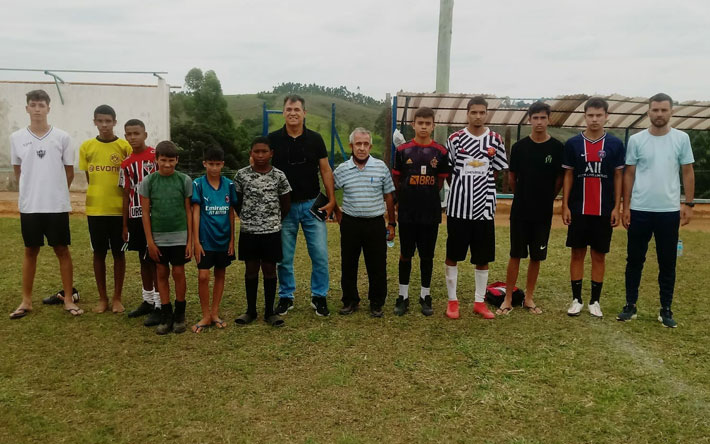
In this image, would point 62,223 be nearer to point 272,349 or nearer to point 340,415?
point 272,349

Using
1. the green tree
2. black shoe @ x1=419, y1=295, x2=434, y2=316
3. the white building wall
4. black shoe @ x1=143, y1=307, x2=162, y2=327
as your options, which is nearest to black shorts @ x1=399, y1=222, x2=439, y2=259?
black shoe @ x1=419, y1=295, x2=434, y2=316

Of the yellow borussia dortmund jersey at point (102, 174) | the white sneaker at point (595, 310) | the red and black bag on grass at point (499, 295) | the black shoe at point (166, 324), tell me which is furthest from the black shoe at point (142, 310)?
the white sneaker at point (595, 310)

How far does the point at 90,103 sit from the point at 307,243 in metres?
13.0

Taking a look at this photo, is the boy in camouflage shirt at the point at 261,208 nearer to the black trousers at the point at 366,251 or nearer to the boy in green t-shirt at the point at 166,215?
the boy in green t-shirt at the point at 166,215

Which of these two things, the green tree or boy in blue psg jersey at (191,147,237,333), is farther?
the green tree

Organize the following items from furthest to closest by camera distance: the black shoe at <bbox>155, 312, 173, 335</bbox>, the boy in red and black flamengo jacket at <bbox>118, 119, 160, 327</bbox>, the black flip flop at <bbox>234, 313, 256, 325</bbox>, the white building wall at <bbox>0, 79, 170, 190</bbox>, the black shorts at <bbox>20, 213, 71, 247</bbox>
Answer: the white building wall at <bbox>0, 79, 170, 190</bbox> → the black shorts at <bbox>20, 213, 71, 247</bbox> → the black flip flop at <bbox>234, 313, 256, 325</bbox> → the boy in red and black flamengo jacket at <bbox>118, 119, 160, 327</bbox> → the black shoe at <bbox>155, 312, 173, 335</bbox>

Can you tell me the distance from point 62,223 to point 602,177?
5.00m

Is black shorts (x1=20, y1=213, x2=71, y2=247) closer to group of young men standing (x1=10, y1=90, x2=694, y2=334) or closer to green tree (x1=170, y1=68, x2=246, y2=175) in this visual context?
group of young men standing (x1=10, y1=90, x2=694, y2=334)

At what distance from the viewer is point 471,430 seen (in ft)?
9.84

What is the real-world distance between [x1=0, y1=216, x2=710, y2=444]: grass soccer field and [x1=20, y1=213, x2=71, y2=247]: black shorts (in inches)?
27.5

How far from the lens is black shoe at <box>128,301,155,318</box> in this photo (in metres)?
4.94

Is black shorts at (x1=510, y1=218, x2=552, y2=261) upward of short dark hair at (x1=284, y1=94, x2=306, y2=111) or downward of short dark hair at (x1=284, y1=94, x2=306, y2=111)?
downward

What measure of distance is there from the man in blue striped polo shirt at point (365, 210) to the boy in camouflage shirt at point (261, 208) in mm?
573

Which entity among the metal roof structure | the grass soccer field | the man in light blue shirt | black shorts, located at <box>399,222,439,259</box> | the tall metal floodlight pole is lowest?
the grass soccer field
